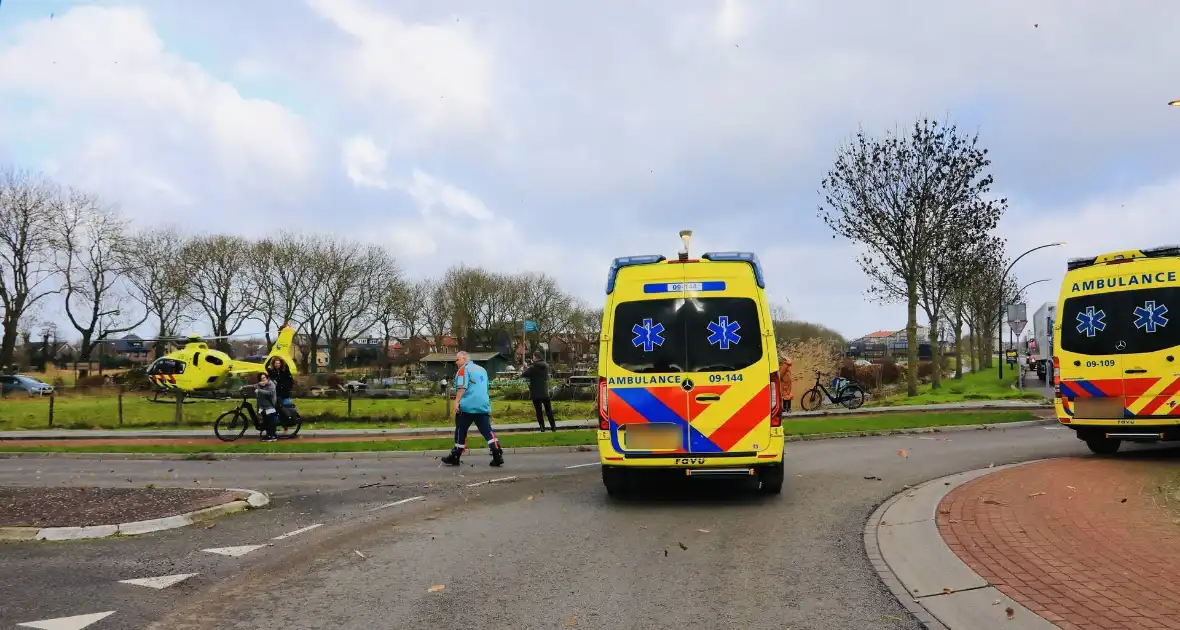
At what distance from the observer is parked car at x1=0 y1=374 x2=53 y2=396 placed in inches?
1624

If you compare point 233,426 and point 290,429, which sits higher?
point 233,426

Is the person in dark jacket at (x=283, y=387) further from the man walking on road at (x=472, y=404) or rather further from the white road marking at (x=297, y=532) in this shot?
the white road marking at (x=297, y=532)

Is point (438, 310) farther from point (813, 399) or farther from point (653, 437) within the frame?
point (653, 437)

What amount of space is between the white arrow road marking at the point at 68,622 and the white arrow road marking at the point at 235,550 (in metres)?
1.82

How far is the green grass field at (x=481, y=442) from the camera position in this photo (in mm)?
16172

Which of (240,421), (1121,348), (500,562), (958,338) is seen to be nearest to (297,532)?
(500,562)

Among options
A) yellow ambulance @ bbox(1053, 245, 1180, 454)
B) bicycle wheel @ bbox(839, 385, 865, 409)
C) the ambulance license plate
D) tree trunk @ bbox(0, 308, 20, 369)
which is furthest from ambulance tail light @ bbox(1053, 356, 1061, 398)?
tree trunk @ bbox(0, 308, 20, 369)

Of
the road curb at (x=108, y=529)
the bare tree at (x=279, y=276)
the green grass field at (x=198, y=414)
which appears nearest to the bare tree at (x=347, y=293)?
the bare tree at (x=279, y=276)

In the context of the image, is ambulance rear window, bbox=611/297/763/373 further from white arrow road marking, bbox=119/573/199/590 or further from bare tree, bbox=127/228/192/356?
bare tree, bbox=127/228/192/356

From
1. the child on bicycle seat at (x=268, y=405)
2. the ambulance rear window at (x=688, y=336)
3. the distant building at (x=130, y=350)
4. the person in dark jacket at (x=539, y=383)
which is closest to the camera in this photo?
the ambulance rear window at (x=688, y=336)

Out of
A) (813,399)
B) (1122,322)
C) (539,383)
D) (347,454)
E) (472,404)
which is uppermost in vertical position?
(1122,322)

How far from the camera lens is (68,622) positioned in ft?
16.4

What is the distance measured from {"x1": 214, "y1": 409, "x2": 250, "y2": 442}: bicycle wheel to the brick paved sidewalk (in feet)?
49.8

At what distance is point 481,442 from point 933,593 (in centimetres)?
1219
